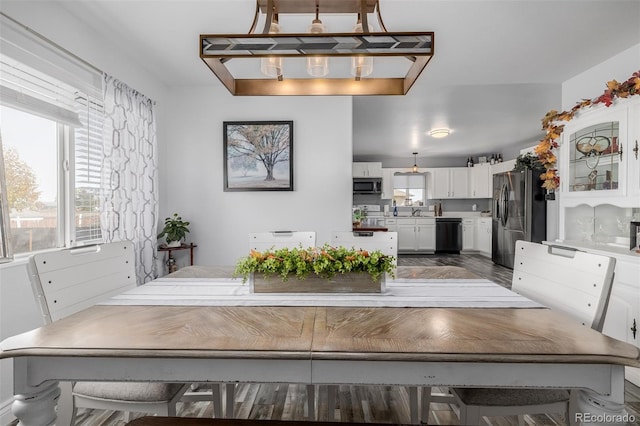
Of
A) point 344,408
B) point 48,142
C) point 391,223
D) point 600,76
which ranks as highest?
point 600,76

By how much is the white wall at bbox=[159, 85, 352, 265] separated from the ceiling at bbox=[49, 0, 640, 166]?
389mm

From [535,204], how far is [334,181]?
12.4 ft

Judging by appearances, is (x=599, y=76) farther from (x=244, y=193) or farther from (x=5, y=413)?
(x=5, y=413)

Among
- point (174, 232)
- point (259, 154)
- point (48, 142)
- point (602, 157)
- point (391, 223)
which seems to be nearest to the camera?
point (48, 142)

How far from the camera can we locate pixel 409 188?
907 cm

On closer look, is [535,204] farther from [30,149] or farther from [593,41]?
[30,149]

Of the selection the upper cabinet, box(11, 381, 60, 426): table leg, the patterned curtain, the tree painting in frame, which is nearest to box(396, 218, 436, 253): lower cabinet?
the upper cabinet

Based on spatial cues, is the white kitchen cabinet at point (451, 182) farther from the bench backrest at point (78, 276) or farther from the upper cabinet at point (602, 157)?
the bench backrest at point (78, 276)

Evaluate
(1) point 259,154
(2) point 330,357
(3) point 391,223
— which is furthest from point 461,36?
(3) point 391,223

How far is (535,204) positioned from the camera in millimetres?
5336

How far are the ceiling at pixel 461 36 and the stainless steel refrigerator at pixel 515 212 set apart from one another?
1.49m

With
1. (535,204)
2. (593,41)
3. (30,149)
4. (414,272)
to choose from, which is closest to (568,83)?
(593,41)

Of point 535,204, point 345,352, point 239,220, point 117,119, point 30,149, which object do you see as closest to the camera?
point 345,352

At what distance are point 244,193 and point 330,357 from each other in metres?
2.92
